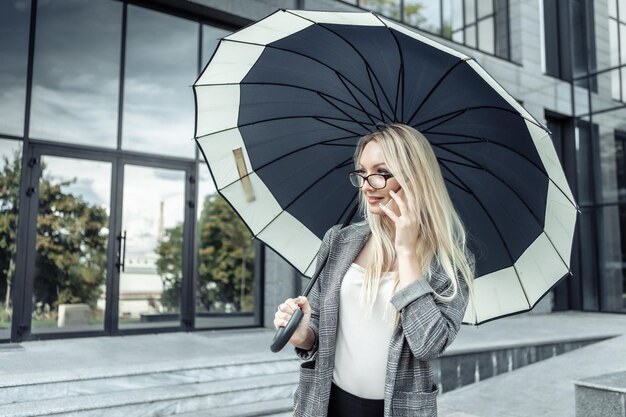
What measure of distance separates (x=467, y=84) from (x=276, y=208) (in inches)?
39.0

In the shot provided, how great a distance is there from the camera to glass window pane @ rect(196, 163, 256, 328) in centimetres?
932

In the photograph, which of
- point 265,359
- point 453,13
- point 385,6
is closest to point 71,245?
point 265,359

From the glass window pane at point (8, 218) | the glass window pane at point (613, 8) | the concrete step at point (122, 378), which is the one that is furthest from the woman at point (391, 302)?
the glass window pane at point (613, 8)

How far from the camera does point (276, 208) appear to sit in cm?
254

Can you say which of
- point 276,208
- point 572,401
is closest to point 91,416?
point 276,208

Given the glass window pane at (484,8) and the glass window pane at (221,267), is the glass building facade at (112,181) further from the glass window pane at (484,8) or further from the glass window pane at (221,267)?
the glass window pane at (484,8)

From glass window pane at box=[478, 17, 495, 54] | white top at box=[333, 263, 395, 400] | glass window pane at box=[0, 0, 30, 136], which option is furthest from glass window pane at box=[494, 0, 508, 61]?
white top at box=[333, 263, 395, 400]

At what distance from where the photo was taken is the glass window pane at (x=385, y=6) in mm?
11305

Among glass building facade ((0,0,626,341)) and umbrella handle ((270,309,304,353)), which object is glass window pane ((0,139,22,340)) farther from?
umbrella handle ((270,309,304,353))

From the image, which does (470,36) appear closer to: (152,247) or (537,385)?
(152,247)

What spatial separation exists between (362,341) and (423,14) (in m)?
12.1

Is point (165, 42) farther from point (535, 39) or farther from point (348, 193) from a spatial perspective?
point (535, 39)

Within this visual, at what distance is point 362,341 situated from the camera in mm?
1707

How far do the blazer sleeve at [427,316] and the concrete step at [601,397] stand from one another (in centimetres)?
337
